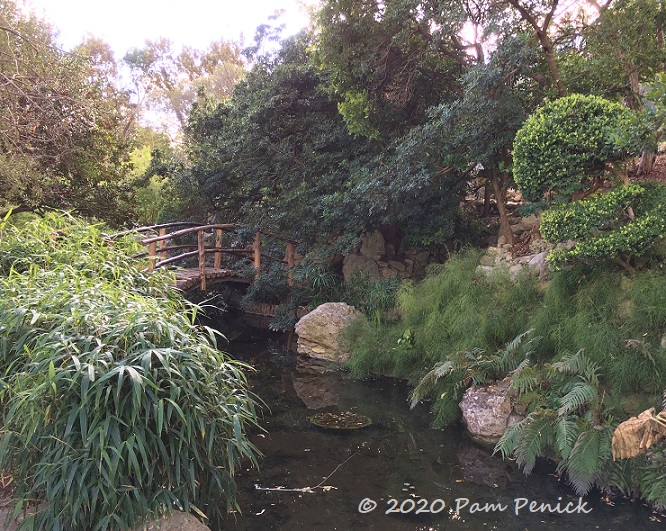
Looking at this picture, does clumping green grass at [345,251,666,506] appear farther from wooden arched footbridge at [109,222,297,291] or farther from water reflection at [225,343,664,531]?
wooden arched footbridge at [109,222,297,291]

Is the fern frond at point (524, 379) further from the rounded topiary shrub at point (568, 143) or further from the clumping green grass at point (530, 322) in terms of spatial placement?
the rounded topiary shrub at point (568, 143)

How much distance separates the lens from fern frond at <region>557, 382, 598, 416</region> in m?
4.48

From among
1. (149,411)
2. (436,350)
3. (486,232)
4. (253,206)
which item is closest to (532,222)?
(486,232)

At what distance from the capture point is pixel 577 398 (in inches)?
177

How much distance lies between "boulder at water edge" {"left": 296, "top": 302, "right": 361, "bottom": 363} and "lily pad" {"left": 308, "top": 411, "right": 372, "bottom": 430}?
6.95 feet

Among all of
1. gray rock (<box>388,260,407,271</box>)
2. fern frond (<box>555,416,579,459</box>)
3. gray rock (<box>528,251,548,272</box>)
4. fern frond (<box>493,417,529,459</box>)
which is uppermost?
gray rock (<box>528,251,548,272</box>)

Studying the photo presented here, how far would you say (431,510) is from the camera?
13.2 feet

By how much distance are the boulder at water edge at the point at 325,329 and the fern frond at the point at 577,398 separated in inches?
159

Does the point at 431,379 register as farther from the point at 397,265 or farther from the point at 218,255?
the point at 218,255

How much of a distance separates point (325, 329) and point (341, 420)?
262 cm

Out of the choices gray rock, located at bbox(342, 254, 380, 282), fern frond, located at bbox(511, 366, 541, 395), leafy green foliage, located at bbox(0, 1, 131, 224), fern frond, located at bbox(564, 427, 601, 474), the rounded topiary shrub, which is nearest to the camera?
fern frond, located at bbox(564, 427, 601, 474)

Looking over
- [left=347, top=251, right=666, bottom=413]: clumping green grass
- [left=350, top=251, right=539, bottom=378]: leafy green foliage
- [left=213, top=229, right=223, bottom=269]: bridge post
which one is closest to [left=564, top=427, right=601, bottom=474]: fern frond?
[left=347, top=251, right=666, bottom=413]: clumping green grass

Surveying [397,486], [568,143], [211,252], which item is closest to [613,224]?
[568,143]

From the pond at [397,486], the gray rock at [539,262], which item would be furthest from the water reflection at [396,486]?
the gray rock at [539,262]
